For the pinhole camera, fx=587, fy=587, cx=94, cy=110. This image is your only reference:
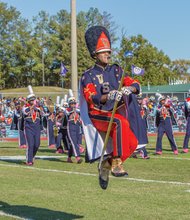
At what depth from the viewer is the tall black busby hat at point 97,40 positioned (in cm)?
708

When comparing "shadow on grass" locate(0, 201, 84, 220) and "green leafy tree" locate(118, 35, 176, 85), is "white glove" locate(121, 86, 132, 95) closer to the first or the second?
"shadow on grass" locate(0, 201, 84, 220)

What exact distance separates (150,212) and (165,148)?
44.5 ft

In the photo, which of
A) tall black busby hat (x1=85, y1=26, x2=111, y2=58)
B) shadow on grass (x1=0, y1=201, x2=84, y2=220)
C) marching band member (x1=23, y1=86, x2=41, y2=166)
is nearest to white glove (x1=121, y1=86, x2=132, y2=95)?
tall black busby hat (x1=85, y1=26, x2=111, y2=58)

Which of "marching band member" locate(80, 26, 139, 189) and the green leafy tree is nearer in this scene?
"marching band member" locate(80, 26, 139, 189)

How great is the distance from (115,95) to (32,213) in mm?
2789

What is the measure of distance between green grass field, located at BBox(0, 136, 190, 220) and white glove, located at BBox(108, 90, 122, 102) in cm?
213

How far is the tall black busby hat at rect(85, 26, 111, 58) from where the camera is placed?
7079 millimetres

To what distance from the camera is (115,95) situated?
655 cm

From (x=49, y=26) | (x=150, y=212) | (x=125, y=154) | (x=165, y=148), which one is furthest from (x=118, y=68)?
(x=49, y=26)

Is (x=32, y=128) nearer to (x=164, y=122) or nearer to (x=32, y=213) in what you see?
(x=164, y=122)

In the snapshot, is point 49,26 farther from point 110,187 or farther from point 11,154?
point 110,187

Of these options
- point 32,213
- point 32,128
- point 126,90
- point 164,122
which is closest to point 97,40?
point 126,90

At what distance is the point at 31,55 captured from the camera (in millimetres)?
79625

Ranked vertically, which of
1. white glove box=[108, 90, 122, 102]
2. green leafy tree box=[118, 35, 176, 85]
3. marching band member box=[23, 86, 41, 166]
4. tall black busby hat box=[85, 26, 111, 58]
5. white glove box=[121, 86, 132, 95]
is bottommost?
→ marching band member box=[23, 86, 41, 166]
